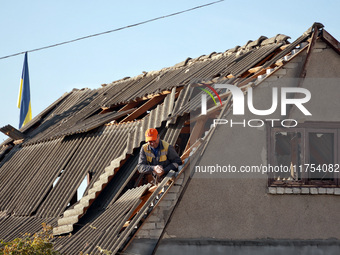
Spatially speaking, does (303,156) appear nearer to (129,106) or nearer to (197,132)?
(197,132)

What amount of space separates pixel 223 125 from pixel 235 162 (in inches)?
29.1

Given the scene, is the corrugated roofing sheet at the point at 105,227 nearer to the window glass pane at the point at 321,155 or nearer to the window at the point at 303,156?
the window at the point at 303,156

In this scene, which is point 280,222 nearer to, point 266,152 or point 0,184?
point 266,152

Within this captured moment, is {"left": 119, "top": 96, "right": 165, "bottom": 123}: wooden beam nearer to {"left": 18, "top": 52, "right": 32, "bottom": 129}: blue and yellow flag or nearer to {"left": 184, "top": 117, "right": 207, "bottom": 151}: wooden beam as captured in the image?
{"left": 184, "top": 117, "right": 207, "bottom": 151}: wooden beam

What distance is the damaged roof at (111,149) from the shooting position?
1571 cm

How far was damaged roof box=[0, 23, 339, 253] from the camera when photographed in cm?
1571

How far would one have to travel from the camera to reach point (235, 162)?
15328mm

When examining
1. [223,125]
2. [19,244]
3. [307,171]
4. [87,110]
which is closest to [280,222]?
[307,171]

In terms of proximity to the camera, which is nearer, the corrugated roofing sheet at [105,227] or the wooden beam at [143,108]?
the corrugated roofing sheet at [105,227]

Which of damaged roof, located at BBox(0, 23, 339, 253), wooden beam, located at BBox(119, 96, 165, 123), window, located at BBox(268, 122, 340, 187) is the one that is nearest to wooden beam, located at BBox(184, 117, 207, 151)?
damaged roof, located at BBox(0, 23, 339, 253)

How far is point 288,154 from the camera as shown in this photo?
15641 millimetres

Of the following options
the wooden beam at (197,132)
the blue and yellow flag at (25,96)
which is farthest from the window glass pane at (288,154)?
the blue and yellow flag at (25,96)

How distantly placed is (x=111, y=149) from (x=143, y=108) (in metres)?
1.74

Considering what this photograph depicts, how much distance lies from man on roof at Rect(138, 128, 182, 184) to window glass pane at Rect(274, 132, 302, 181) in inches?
77.8
